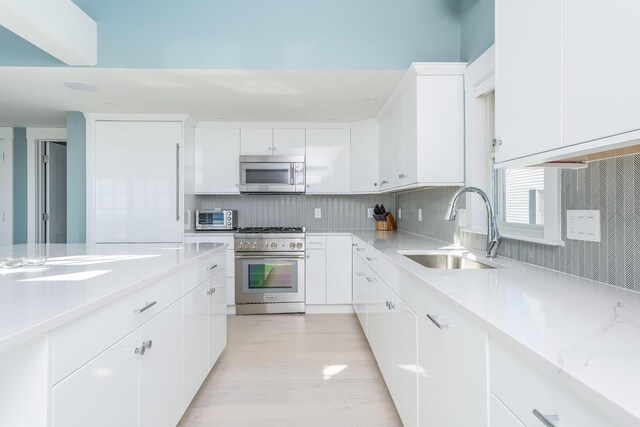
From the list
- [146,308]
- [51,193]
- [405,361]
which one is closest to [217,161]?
[51,193]

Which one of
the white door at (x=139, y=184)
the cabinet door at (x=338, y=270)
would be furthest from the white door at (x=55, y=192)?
the cabinet door at (x=338, y=270)

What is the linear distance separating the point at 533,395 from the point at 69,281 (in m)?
1.38

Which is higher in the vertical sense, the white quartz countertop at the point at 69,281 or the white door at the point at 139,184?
the white door at the point at 139,184

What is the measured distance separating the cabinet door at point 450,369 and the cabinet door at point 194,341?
1133mm

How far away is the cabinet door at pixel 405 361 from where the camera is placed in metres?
1.56

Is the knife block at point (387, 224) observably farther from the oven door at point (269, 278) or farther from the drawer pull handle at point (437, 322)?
the drawer pull handle at point (437, 322)

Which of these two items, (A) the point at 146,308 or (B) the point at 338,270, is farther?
(B) the point at 338,270

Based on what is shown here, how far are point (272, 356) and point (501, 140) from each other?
7.16 ft

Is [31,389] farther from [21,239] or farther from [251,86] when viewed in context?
[21,239]

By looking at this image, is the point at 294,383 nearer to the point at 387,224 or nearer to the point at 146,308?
the point at 146,308

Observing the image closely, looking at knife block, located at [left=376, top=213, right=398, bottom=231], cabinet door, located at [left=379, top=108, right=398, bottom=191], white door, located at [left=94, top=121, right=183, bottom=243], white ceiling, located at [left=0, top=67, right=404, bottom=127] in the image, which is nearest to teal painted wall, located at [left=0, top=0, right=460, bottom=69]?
white ceiling, located at [left=0, top=67, right=404, bottom=127]

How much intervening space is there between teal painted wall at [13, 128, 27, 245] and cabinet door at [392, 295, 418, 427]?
4759 millimetres

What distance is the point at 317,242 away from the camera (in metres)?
3.90

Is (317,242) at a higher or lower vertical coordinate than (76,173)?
lower
